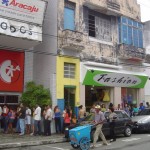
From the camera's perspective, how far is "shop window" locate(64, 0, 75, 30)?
21.8m

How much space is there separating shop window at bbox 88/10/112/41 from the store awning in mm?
2760

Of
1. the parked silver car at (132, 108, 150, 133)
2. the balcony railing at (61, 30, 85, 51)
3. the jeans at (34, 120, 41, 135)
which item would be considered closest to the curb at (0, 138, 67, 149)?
the jeans at (34, 120, 41, 135)

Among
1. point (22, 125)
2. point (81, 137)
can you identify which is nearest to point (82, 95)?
point (22, 125)

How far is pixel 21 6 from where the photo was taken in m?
18.7

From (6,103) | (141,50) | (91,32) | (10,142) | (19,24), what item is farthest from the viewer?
(141,50)

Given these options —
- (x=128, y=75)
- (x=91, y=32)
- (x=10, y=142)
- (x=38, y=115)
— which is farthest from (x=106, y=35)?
(x=10, y=142)

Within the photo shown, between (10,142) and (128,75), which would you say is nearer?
(10,142)

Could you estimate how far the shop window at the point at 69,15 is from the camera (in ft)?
71.6

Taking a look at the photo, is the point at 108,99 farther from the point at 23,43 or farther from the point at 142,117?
the point at 23,43

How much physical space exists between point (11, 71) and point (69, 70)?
13.0ft

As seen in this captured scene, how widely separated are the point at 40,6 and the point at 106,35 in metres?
7.16

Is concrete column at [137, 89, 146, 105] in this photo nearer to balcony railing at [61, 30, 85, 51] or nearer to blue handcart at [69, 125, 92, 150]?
balcony railing at [61, 30, 85, 51]

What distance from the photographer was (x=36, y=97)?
66.8 ft

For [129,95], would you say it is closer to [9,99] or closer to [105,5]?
[105,5]
